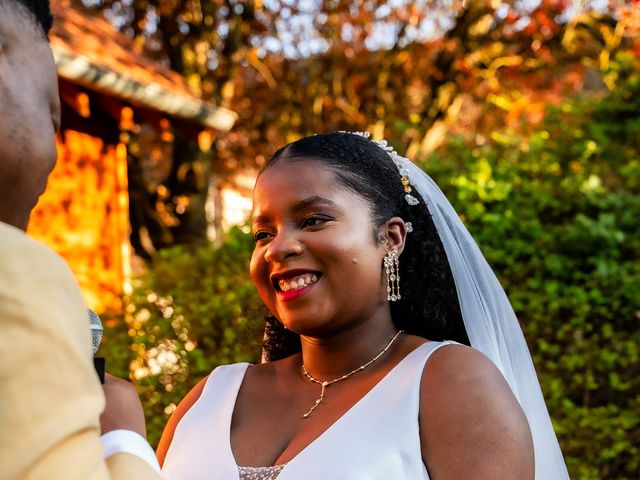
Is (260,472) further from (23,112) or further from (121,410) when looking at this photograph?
(23,112)

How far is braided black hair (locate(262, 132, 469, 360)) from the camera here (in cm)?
298

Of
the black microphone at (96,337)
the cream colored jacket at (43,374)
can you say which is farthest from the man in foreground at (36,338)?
the black microphone at (96,337)

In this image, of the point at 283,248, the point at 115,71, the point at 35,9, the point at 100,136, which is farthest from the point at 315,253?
the point at 100,136

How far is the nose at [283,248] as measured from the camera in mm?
2850

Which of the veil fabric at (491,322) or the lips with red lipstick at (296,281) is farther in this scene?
the veil fabric at (491,322)

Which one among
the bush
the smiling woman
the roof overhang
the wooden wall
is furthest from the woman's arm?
the wooden wall

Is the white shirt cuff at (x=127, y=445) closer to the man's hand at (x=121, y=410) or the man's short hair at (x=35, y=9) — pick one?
the man's hand at (x=121, y=410)

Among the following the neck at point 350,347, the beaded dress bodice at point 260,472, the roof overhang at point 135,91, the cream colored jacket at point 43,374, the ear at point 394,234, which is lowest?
the beaded dress bodice at point 260,472

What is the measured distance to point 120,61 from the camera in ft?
30.5

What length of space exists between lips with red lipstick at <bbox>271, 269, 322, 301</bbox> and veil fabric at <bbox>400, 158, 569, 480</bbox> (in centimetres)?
60

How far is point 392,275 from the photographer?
3000 millimetres

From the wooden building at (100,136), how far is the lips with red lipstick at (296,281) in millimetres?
5574

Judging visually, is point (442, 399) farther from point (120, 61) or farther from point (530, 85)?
point (530, 85)

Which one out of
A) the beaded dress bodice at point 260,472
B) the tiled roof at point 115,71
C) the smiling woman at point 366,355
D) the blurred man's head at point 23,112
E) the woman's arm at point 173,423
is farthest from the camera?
the tiled roof at point 115,71
